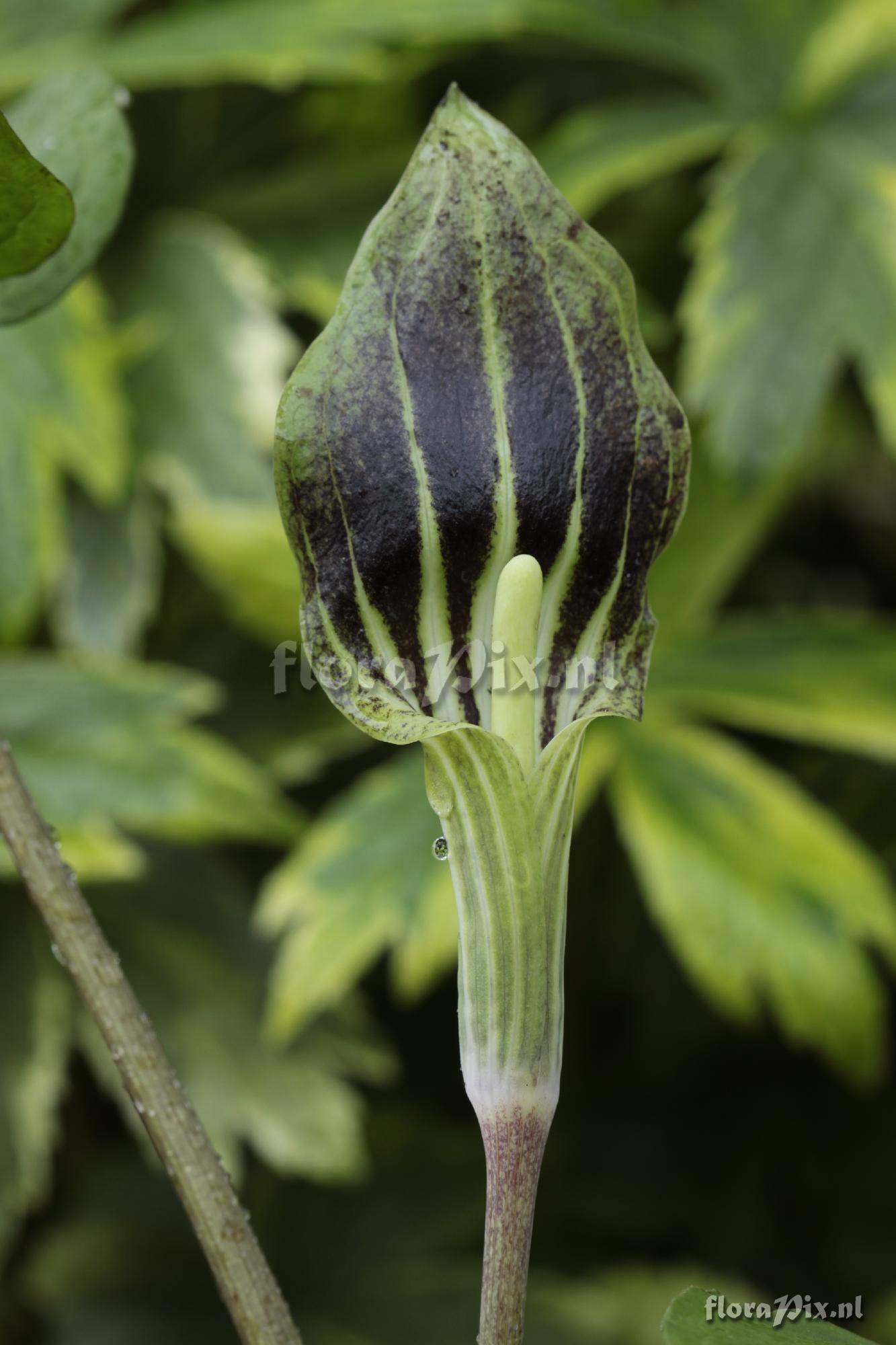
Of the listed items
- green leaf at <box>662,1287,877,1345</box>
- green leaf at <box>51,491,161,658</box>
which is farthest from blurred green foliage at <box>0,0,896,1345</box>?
green leaf at <box>662,1287,877,1345</box>

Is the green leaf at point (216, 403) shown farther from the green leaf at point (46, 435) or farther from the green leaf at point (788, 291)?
the green leaf at point (788, 291)

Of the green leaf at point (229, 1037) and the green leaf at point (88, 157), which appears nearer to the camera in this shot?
the green leaf at point (88, 157)

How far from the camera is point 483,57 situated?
1.13m

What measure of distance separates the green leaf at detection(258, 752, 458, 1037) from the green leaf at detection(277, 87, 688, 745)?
1.69 feet

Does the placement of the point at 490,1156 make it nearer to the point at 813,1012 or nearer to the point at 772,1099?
the point at 813,1012

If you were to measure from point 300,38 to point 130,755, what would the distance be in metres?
0.48

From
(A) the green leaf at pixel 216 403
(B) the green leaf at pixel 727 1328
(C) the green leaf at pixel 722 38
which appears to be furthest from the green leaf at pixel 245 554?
(B) the green leaf at pixel 727 1328

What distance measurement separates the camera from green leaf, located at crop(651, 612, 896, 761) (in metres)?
0.86

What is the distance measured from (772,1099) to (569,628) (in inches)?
36.1

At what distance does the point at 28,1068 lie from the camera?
0.91 metres

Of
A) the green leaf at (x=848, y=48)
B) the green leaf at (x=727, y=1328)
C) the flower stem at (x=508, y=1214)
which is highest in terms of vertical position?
the green leaf at (x=848, y=48)

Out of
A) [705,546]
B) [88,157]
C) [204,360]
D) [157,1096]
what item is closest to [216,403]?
[204,360]

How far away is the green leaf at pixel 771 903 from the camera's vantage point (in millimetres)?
804

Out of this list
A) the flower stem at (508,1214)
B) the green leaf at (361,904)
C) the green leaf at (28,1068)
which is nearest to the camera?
the flower stem at (508,1214)
